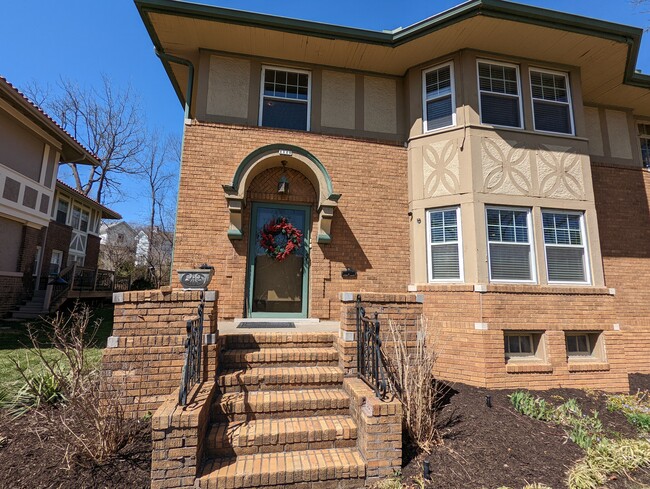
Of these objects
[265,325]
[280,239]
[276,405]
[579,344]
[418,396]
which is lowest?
[276,405]

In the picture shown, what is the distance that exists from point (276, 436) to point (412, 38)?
726 centimetres

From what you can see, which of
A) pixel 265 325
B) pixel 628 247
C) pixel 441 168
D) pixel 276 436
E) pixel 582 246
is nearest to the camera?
pixel 276 436

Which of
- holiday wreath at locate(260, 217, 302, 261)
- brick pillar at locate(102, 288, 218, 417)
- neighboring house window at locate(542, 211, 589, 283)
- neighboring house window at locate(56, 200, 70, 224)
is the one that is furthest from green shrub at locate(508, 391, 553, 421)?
neighboring house window at locate(56, 200, 70, 224)

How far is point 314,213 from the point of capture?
716cm

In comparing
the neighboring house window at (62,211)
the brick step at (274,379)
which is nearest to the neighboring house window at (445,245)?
the brick step at (274,379)

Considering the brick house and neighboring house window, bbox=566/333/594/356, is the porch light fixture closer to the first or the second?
the brick house

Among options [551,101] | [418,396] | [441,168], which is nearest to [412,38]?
[441,168]

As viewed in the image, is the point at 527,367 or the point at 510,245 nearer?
the point at 527,367

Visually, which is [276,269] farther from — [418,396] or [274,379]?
[418,396]

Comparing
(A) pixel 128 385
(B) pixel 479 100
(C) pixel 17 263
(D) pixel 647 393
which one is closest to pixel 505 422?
(D) pixel 647 393

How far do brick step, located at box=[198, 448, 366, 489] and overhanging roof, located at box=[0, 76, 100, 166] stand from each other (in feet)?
37.6

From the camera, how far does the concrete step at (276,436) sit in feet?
10.7

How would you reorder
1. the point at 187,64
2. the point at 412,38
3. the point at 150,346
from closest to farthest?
1. the point at 150,346
2. the point at 412,38
3. the point at 187,64

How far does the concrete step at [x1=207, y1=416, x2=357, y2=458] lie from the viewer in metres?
3.28
